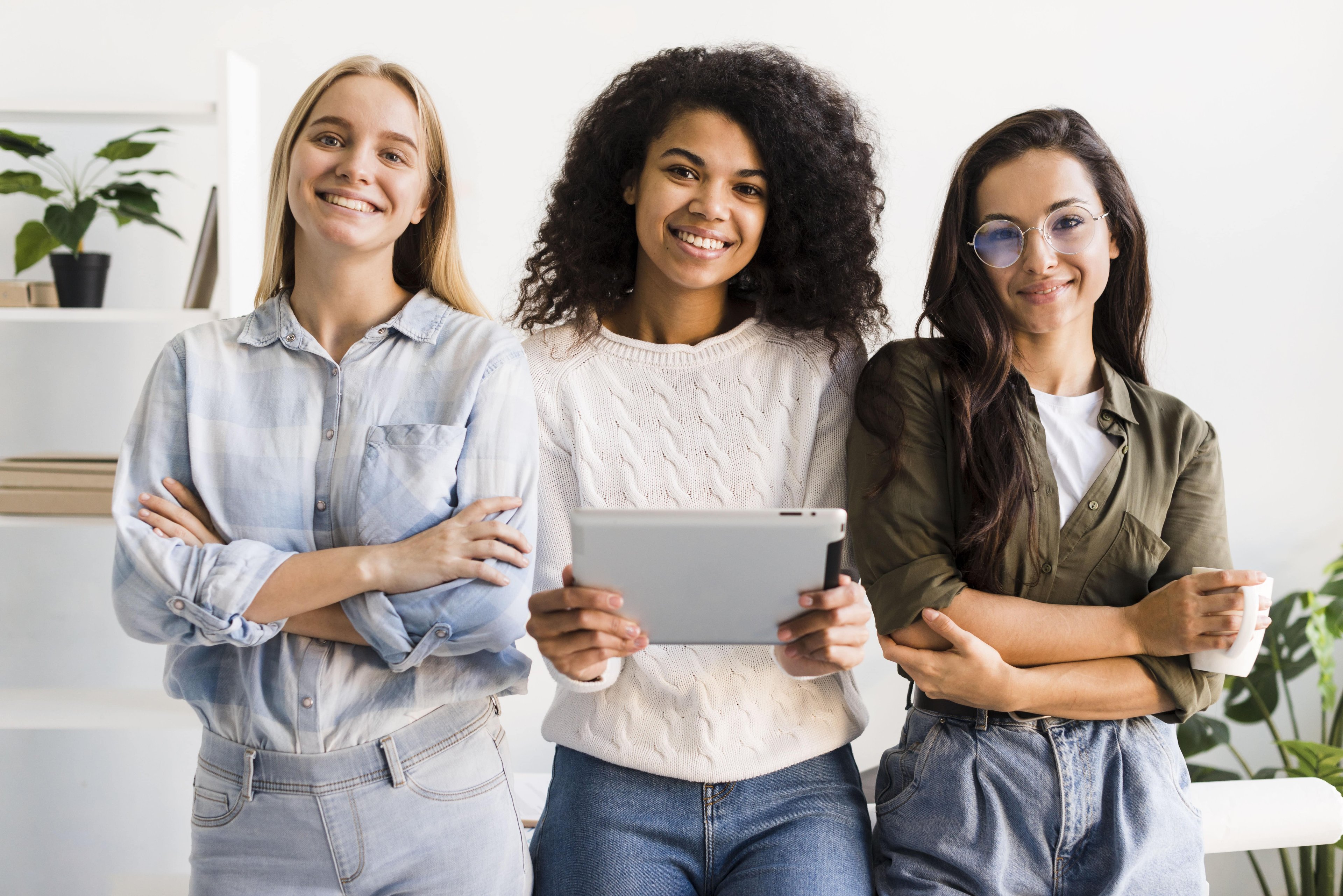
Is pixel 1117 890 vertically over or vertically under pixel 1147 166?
under

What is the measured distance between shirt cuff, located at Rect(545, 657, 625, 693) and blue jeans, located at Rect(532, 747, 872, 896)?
14cm

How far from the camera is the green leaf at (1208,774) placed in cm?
272

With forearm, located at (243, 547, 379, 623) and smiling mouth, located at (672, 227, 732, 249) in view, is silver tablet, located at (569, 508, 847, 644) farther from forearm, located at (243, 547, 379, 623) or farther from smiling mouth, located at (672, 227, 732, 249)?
smiling mouth, located at (672, 227, 732, 249)

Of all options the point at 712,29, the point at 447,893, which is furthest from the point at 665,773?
the point at 712,29

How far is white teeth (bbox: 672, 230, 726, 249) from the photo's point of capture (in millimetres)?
1611

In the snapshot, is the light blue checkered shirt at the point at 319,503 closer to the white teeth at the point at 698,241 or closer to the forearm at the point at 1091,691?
the white teeth at the point at 698,241

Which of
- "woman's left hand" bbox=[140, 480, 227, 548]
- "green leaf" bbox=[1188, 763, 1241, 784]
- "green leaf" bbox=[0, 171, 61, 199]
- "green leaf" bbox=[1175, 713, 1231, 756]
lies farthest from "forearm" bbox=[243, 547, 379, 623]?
"green leaf" bbox=[1188, 763, 1241, 784]

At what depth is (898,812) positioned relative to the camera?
5.09ft

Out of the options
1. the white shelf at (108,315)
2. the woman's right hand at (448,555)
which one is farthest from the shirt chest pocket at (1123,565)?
the white shelf at (108,315)

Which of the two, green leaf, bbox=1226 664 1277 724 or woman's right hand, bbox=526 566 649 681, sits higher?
woman's right hand, bbox=526 566 649 681

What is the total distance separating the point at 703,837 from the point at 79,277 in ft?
6.29

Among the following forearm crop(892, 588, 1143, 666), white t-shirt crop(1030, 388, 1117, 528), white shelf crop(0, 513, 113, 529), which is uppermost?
white t-shirt crop(1030, 388, 1117, 528)

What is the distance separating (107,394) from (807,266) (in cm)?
198

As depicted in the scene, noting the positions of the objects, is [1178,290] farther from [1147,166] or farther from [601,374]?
[601,374]
